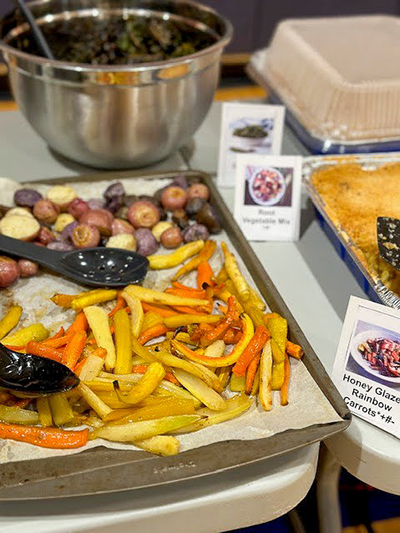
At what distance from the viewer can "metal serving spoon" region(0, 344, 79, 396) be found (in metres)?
0.94

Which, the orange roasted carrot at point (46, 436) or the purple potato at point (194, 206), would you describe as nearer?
the orange roasted carrot at point (46, 436)

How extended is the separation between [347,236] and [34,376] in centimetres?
65

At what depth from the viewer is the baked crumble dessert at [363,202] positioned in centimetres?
121

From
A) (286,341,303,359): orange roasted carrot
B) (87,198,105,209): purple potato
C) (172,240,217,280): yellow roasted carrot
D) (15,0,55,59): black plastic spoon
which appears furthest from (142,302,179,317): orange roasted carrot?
(15,0,55,59): black plastic spoon

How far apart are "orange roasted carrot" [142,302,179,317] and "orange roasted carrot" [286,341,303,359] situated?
22 centimetres

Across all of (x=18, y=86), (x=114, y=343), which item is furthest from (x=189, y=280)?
(x=18, y=86)

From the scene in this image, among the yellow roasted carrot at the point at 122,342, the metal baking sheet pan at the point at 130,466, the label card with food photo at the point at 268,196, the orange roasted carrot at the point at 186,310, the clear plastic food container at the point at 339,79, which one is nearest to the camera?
the metal baking sheet pan at the point at 130,466

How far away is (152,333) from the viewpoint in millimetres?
1117

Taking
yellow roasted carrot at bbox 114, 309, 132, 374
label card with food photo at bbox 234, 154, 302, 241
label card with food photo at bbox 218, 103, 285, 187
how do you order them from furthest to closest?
label card with food photo at bbox 218, 103, 285, 187 → label card with food photo at bbox 234, 154, 302, 241 → yellow roasted carrot at bbox 114, 309, 132, 374

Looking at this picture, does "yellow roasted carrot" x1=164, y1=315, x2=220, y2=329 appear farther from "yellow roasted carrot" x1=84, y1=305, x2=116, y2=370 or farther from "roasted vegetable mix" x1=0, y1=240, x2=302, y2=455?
"yellow roasted carrot" x1=84, y1=305, x2=116, y2=370

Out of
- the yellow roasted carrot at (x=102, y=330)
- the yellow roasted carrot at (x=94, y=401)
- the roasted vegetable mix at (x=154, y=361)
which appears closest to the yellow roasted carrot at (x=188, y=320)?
the roasted vegetable mix at (x=154, y=361)

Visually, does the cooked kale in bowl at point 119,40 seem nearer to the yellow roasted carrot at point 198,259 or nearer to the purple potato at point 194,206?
the purple potato at point 194,206

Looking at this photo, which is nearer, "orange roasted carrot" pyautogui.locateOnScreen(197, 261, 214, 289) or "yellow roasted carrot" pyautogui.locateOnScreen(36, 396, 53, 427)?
"yellow roasted carrot" pyautogui.locateOnScreen(36, 396, 53, 427)

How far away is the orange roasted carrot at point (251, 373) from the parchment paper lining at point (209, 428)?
0.03 m
